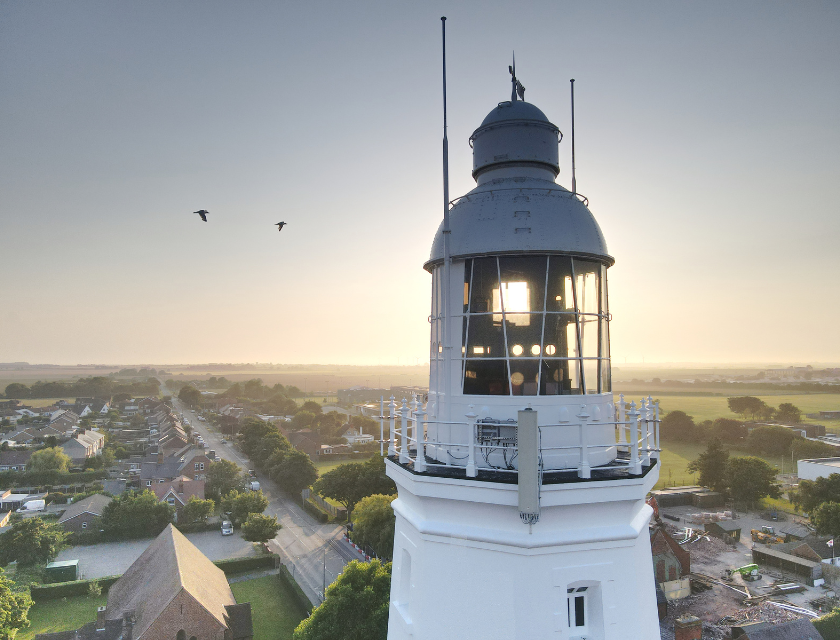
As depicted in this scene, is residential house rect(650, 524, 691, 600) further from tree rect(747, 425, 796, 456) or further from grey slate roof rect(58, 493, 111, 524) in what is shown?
tree rect(747, 425, 796, 456)

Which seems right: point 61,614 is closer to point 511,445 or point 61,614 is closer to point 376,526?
point 376,526

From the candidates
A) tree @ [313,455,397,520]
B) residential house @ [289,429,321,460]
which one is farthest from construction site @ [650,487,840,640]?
residential house @ [289,429,321,460]

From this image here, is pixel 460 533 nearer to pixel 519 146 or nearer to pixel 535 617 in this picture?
pixel 535 617

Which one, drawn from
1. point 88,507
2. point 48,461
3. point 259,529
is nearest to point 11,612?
point 259,529

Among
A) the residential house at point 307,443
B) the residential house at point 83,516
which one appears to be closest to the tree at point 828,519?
the residential house at point 307,443

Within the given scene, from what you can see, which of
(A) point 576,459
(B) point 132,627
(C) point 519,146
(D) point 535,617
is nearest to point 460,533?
(D) point 535,617

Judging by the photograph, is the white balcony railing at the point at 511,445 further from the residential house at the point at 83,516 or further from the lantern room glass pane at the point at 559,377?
the residential house at the point at 83,516
